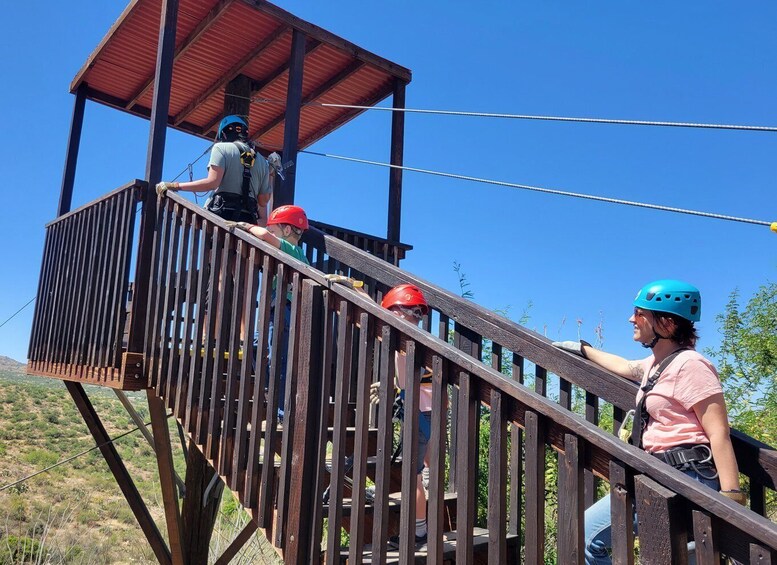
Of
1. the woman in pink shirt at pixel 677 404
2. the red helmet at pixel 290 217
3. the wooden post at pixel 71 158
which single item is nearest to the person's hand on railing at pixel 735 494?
the woman in pink shirt at pixel 677 404

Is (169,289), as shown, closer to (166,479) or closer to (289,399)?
(289,399)

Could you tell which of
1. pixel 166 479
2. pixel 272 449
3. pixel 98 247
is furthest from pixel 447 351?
pixel 166 479

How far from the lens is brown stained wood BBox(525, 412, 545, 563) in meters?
2.03

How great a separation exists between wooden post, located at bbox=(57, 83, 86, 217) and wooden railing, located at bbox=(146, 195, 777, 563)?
12.3ft

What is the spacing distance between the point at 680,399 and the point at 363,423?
1182 mm

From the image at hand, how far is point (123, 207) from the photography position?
188 inches

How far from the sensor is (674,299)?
2576 mm

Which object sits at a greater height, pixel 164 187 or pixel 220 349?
pixel 164 187

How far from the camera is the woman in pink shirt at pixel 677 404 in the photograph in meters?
2.29

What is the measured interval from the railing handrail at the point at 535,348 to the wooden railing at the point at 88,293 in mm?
1609

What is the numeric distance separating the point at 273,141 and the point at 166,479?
5.02 m

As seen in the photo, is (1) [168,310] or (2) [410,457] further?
(1) [168,310]

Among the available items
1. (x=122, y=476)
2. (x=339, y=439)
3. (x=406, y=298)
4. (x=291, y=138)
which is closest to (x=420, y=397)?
(x=339, y=439)

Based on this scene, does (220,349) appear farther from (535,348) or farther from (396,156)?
(396,156)
